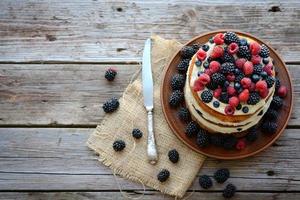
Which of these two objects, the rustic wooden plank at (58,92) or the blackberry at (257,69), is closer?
the blackberry at (257,69)

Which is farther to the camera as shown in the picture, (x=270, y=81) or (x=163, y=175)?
(x=163, y=175)

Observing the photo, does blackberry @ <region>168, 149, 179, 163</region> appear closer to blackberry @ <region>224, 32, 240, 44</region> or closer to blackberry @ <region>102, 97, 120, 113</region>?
blackberry @ <region>102, 97, 120, 113</region>

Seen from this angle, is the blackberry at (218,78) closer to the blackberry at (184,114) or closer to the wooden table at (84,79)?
the blackberry at (184,114)

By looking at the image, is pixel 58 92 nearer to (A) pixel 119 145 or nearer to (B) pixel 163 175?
(A) pixel 119 145

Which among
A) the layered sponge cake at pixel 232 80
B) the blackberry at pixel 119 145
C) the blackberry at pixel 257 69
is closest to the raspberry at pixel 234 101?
the layered sponge cake at pixel 232 80

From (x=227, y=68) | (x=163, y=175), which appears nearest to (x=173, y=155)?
(x=163, y=175)
